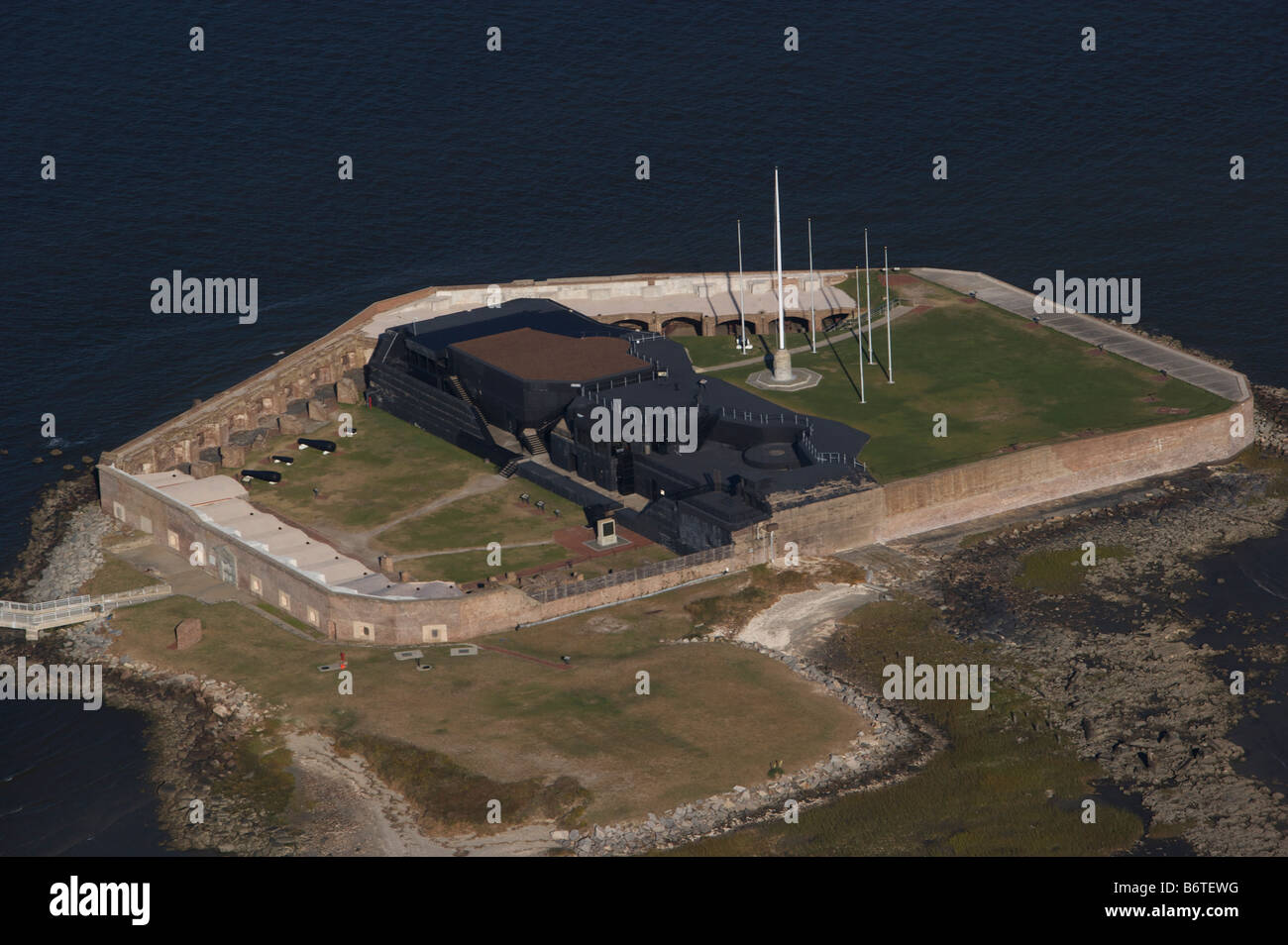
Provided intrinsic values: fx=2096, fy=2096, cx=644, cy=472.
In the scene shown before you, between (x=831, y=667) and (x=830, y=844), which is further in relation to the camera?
(x=831, y=667)

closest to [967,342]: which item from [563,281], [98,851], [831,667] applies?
[563,281]

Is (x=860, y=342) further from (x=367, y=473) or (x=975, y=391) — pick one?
(x=367, y=473)

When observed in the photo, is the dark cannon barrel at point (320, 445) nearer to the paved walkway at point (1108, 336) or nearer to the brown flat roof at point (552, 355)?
the brown flat roof at point (552, 355)

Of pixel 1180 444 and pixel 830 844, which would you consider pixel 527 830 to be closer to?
pixel 830 844

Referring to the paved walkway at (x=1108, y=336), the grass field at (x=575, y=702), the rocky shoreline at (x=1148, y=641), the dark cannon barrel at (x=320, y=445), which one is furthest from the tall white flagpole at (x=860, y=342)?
the dark cannon barrel at (x=320, y=445)

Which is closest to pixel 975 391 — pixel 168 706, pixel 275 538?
pixel 275 538

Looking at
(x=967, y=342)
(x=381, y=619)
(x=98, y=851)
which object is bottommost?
(x=98, y=851)
